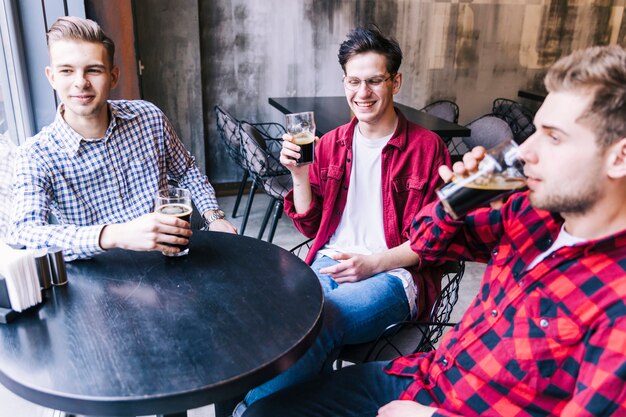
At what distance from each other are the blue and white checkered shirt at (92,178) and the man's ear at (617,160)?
51.2 inches

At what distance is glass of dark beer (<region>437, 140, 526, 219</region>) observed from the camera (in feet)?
3.47

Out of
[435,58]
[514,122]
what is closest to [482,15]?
[435,58]

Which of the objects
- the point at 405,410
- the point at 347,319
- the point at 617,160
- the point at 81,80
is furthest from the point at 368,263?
the point at 81,80

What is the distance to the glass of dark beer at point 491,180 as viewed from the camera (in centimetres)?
106

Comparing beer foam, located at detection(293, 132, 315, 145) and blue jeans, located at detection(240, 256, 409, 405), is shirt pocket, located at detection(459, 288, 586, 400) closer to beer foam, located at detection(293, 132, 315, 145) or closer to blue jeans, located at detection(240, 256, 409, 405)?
blue jeans, located at detection(240, 256, 409, 405)

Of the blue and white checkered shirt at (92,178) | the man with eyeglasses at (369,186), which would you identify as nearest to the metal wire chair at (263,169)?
the blue and white checkered shirt at (92,178)

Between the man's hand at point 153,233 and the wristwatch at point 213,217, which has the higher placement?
the man's hand at point 153,233

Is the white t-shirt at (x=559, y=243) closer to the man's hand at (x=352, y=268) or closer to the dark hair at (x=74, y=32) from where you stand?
the man's hand at (x=352, y=268)

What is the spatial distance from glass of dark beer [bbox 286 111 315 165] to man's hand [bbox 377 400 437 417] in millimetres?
870

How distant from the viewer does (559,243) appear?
1132 millimetres

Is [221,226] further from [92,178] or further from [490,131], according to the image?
[490,131]

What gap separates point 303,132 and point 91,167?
77 cm

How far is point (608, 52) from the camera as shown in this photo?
991mm

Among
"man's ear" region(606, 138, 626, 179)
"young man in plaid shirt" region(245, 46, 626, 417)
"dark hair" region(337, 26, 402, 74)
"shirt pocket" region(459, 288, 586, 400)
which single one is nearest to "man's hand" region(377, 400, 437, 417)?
"young man in plaid shirt" region(245, 46, 626, 417)
